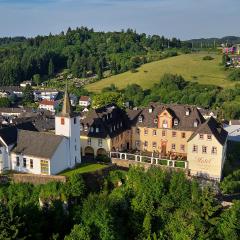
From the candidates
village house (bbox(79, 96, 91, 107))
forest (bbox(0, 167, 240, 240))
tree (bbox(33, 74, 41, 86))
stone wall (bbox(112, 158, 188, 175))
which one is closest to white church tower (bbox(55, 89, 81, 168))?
stone wall (bbox(112, 158, 188, 175))

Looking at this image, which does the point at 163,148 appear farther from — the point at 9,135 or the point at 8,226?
the point at 8,226

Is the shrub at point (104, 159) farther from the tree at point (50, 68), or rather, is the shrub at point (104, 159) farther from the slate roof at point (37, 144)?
the tree at point (50, 68)

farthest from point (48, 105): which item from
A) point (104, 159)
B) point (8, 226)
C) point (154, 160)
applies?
point (8, 226)

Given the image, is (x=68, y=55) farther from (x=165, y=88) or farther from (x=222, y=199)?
(x=222, y=199)

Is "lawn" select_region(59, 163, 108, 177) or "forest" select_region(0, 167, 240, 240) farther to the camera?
"lawn" select_region(59, 163, 108, 177)

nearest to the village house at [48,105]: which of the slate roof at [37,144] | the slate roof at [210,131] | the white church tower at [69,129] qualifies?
the slate roof at [37,144]

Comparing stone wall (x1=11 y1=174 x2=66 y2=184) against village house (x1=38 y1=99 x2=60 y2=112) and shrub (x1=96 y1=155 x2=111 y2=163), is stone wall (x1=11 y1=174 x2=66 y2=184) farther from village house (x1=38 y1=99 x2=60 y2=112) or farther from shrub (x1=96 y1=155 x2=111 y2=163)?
village house (x1=38 y1=99 x2=60 y2=112)

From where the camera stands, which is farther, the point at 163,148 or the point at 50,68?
the point at 50,68
